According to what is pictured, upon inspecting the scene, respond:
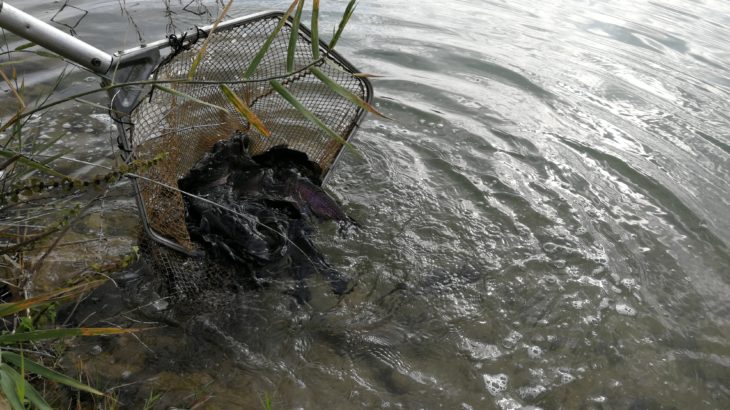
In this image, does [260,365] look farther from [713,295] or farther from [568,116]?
[568,116]

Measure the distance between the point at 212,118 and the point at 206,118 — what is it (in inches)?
1.5

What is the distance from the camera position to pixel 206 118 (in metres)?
3.10

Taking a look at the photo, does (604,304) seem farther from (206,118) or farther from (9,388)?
(9,388)

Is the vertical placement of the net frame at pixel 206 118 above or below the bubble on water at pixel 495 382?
above

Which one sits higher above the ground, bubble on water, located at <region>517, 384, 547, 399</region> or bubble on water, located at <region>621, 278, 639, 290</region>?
bubble on water, located at <region>621, 278, 639, 290</region>

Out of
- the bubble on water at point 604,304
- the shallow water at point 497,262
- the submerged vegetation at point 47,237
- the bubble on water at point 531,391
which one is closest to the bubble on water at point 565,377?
the shallow water at point 497,262

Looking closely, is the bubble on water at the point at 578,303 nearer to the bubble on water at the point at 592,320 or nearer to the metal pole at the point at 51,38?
the bubble on water at the point at 592,320

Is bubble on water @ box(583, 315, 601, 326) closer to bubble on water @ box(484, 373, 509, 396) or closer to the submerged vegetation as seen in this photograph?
bubble on water @ box(484, 373, 509, 396)

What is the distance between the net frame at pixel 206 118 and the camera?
2291 millimetres

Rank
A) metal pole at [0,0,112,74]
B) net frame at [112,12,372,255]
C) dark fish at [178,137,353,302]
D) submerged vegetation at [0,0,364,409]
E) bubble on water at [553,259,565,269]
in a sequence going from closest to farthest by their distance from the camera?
submerged vegetation at [0,0,364,409]
metal pole at [0,0,112,74]
net frame at [112,12,372,255]
dark fish at [178,137,353,302]
bubble on water at [553,259,565,269]

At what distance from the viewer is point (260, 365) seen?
7.40ft

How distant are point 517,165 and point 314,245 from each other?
201 centimetres

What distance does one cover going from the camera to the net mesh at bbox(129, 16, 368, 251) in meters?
2.41

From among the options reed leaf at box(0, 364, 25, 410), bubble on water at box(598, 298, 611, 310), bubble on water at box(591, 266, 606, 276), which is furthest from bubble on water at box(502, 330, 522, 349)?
reed leaf at box(0, 364, 25, 410)
